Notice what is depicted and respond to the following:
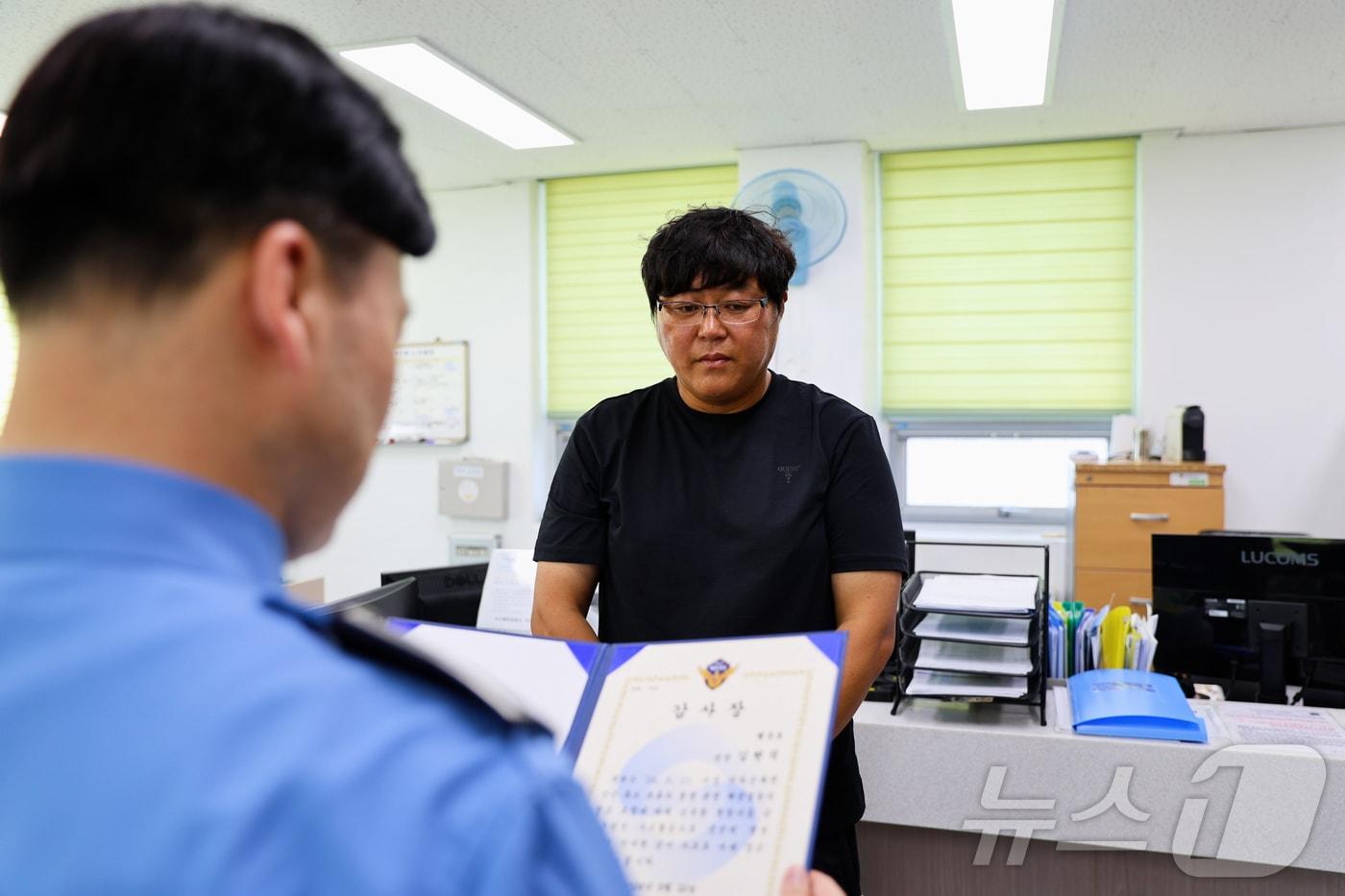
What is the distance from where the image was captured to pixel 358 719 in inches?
15.4

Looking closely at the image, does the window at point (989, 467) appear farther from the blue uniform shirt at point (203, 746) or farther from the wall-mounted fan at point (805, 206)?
the blue uniform shirt at point (203, 746)

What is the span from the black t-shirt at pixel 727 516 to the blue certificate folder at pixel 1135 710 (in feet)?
2.90

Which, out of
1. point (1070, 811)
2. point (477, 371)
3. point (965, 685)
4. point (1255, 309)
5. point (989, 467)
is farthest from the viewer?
point (477, 371)

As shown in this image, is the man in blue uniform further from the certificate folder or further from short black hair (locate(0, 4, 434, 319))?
the certificate folder

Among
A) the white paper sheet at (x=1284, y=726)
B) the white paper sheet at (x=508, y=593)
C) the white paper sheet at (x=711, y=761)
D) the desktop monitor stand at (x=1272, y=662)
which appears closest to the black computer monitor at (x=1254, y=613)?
the desktop monitor stand at (x=1272, y=662)

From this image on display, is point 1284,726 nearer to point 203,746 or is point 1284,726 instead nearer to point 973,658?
point 973,658

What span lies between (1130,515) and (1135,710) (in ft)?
7.31

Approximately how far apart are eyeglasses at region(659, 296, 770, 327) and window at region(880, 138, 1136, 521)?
366 centimetres

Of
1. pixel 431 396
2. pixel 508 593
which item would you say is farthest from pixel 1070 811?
pixel 431 396

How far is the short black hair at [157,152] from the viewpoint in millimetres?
433

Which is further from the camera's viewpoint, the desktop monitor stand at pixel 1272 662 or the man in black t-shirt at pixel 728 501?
the desktop monitor stand at pixel 1272 662

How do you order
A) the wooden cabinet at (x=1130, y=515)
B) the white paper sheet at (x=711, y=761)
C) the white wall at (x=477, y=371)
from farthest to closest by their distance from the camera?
the white wall at (x=477, y=371) < the wooden cabinet at (x=1130, y=515) < the white paper sheet at (x=711, y=761)

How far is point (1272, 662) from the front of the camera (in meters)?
2.46

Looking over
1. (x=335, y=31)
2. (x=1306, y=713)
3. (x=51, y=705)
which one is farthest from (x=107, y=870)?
(x=335, y=31)
